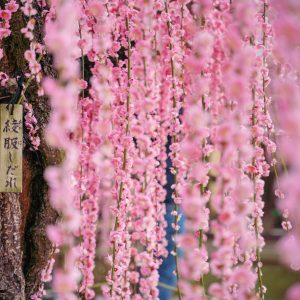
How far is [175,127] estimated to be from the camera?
74.4 inches

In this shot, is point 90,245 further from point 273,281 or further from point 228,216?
point 273,281

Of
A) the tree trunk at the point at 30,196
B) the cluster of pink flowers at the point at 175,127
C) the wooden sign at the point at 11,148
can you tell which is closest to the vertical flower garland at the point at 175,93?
the cluster of pink flowers at the point at 175,127

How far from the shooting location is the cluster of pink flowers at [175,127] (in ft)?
2.96

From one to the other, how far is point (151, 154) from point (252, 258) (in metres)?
0.48

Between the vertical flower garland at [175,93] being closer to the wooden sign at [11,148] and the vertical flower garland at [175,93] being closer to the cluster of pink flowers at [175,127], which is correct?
the cluster of pink flowers at [175,127]

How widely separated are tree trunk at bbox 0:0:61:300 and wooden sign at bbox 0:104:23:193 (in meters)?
0.08

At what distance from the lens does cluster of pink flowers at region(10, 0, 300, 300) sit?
0.90 metres

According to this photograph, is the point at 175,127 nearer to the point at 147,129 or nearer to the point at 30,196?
the point at 147,129

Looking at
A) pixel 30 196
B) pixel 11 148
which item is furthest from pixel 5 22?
pixel 30 196

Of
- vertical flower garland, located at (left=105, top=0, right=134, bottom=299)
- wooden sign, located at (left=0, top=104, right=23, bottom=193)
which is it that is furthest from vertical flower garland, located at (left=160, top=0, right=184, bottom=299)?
wooden sign, located at (left=0, top=104, right=23, bottom=193)

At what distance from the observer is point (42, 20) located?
5.94 ft

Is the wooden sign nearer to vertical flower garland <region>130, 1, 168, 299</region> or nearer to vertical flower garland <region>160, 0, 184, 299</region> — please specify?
vertical flower garland <region>130, 1, 168, 299</region>

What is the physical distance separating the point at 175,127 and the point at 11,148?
0.56m

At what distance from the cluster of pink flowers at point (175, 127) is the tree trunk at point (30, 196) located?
38 millimetres
